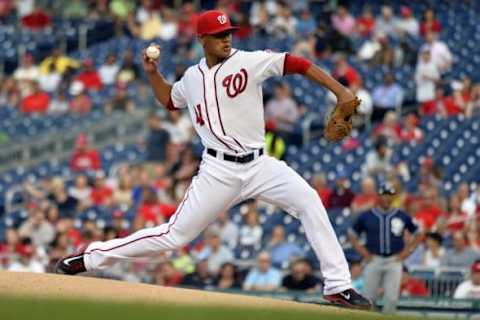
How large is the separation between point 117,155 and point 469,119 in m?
3.73

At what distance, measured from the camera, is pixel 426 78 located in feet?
52.4

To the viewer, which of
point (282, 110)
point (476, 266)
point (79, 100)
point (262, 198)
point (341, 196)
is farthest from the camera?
point (79, 100)

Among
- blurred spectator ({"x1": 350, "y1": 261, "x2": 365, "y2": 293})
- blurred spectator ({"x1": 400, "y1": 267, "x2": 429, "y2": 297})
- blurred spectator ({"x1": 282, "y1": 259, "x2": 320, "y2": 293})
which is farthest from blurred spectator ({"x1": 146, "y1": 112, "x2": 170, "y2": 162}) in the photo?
blurred spectator ({"x1": 400, "y1": 267, "x2": 429, "y2": 297})

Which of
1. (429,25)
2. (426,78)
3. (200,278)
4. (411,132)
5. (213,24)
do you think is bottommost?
(200,278)

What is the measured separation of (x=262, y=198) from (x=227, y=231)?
523 cm

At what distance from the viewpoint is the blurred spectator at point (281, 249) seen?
508 inches

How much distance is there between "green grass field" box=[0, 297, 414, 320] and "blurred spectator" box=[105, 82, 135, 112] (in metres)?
9.72

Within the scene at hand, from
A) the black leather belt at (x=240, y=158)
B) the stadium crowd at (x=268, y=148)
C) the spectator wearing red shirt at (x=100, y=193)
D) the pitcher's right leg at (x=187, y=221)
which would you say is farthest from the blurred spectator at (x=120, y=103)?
the black leather belt at (x=240, y=158)

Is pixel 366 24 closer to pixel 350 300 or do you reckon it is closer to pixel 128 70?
pixel 128 70

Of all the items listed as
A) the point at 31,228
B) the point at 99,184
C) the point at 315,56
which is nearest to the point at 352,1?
the point at 315,56

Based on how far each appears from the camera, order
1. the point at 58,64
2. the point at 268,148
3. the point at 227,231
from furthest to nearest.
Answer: the point at 58,64
the point at 268,148
the point at 227,231

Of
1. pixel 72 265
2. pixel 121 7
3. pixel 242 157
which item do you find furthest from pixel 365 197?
pixel 121 7

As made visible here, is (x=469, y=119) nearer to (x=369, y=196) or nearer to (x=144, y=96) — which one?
(x=369, y=196)

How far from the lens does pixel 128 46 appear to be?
58.3ft
